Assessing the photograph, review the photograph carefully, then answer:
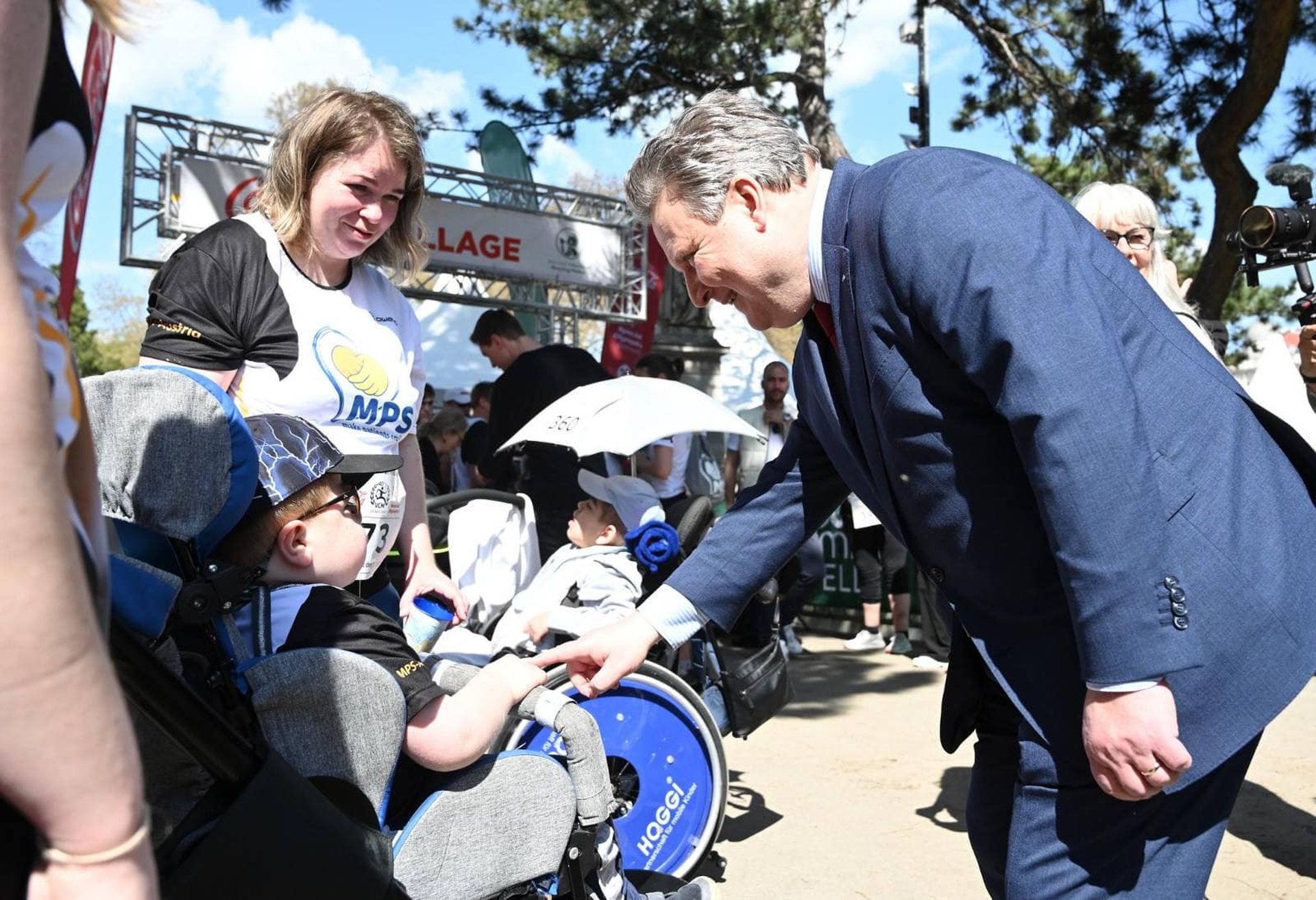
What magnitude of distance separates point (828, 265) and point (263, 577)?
1.12 metres

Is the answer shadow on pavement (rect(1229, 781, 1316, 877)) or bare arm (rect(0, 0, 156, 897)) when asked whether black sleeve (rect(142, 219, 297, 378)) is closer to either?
bare arm (rect(0, 0, 156, 897))

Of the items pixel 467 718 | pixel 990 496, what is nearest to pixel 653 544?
pixel 467 718

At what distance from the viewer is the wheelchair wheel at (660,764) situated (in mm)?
3670

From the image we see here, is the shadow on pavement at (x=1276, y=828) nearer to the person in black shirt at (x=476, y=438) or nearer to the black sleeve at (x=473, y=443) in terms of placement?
the person in black shirt at (x=476, y=438)

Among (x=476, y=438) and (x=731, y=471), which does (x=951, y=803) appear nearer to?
(x=476, y=438)

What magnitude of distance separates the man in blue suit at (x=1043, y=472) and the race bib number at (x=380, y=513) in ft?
3.63

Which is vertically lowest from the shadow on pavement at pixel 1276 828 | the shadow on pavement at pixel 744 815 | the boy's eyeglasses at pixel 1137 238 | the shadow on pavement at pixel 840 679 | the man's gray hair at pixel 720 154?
the shadow on pavement at pixel 840 679

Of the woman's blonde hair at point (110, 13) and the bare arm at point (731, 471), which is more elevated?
the woman's blonde hair at point (110, 13)

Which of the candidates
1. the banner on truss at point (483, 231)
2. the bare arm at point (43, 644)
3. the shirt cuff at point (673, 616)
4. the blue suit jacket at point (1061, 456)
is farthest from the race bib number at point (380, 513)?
the banner on truss at point (483, 231)

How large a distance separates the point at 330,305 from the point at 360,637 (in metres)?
1.02

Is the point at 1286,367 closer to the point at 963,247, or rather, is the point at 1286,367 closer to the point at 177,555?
the point at 963,247

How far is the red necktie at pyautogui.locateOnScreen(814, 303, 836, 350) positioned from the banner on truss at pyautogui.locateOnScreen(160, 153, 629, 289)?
9.42m

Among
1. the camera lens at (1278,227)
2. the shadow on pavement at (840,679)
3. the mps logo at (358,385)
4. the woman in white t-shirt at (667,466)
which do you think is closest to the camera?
the mps logo at (358,385)

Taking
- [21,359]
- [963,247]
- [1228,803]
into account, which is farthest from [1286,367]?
[21,359]
